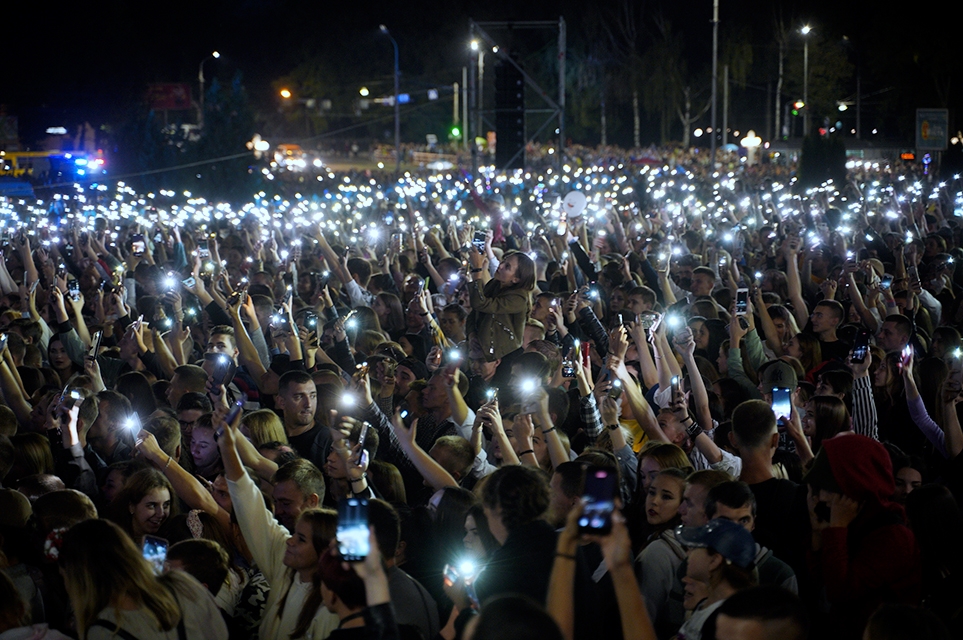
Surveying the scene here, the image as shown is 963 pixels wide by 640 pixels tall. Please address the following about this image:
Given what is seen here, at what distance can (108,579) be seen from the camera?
12.7ft

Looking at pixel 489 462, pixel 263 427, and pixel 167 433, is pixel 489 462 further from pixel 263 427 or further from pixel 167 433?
pixel 167 433

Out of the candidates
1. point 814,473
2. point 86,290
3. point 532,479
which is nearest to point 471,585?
point 532,479

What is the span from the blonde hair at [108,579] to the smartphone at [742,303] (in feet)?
17.9

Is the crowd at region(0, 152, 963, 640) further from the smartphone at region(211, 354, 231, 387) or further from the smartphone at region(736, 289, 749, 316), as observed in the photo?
the smartphone at region(736, 289, 749, 316)

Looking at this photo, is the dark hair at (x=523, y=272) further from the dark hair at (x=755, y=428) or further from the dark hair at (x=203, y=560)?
the dark hair at (x=203, y=560)

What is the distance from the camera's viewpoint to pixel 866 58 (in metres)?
53.7

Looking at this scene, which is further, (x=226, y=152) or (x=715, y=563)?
(x=226, y=152)

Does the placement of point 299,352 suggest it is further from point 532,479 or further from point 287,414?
point 532,479

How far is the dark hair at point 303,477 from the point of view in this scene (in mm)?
5152

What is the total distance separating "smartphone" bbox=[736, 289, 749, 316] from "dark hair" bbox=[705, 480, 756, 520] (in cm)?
393

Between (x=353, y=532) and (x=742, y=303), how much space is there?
5766mm

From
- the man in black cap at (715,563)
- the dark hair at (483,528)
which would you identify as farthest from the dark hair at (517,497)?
the man in black cap at (715,563)

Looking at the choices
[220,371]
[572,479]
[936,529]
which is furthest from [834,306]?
[220,371]

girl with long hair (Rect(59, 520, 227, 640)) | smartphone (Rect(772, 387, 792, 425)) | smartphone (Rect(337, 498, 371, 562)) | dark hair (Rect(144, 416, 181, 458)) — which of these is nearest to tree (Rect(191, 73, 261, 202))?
dark hair (Rect(144, 416, 181, 458))
